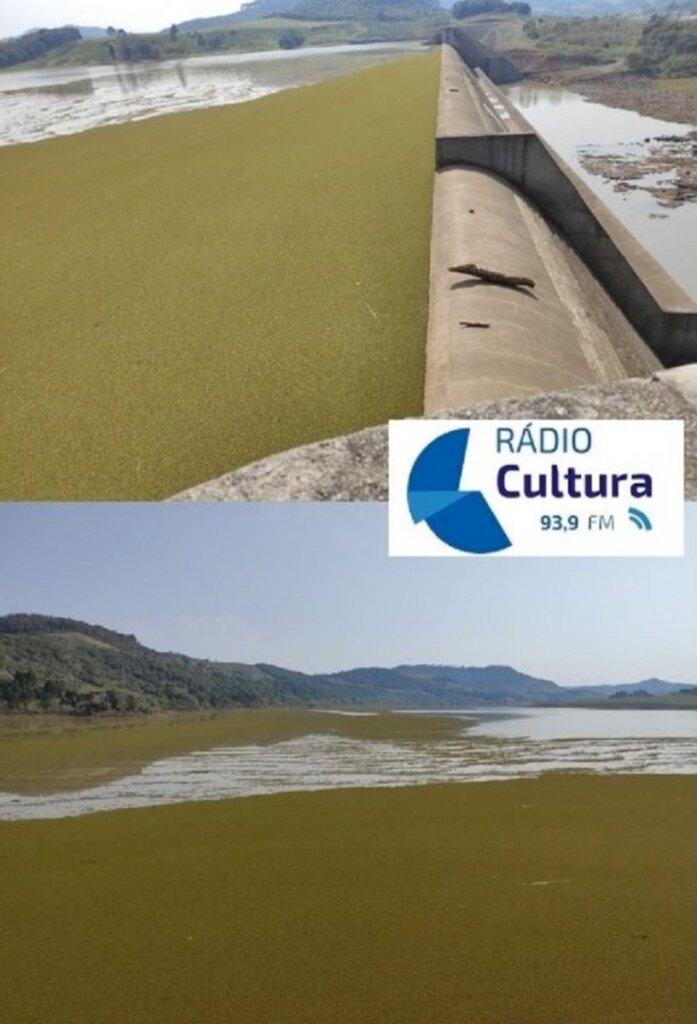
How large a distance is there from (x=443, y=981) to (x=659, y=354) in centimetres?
755

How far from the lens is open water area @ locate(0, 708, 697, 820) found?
3232 millimetres

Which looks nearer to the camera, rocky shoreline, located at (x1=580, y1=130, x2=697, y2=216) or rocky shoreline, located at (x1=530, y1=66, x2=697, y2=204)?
rocky shoreline, located at (x1=580, y1=130, x2=697, y2=216)

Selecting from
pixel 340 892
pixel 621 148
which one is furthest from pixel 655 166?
pixel 340 892

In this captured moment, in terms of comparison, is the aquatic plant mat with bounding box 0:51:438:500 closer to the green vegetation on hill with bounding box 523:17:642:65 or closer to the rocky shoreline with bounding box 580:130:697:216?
the rocky shoreline with bounding box 580:130:697:216

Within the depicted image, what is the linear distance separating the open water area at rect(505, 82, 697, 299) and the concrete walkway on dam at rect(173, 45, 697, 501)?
2590mm

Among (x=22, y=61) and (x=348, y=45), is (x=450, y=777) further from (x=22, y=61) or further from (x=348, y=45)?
(x=348, y=45)

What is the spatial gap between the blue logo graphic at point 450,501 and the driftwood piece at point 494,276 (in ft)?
16.8

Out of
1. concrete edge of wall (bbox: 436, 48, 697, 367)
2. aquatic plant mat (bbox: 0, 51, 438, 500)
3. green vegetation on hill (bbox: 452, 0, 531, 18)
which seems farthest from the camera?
green vegetation on hill (bbox: 452, 0, 531, 18)

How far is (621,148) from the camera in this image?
83.4ft

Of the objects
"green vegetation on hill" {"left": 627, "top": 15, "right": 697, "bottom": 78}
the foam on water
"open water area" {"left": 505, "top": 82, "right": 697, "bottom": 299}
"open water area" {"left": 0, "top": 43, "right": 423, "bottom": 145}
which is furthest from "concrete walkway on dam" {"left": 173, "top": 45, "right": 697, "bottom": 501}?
"green vegetation on hill" {"left": 627, "top": 15, "right": 697, "bottom": 78}

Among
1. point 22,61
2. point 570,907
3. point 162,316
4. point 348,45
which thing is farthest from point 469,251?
point 348,45

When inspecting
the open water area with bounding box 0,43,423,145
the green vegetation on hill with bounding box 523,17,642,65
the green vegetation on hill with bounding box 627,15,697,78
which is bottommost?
the open water area with bounding box 0,43,423,145

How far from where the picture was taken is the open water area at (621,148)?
14.5m

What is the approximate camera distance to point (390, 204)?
958 cm
